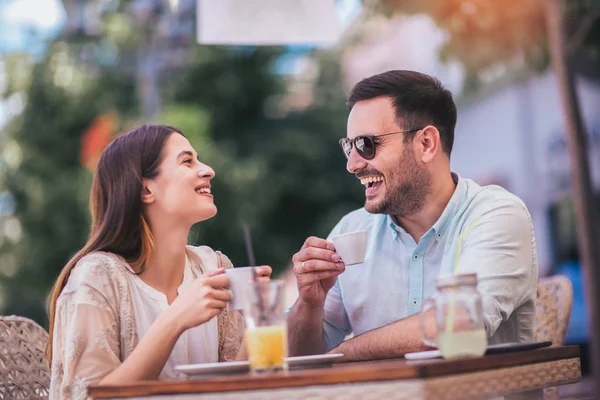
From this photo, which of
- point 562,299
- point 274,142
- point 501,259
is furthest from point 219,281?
point 274,142

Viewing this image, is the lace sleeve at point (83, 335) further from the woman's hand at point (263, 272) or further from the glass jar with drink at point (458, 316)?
the glass jar with drink at point (458, 316)

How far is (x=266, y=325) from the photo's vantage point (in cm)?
209

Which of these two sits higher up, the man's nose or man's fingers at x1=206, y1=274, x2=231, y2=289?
the man's nose

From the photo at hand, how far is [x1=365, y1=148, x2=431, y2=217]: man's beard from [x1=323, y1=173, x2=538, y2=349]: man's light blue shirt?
9 cm

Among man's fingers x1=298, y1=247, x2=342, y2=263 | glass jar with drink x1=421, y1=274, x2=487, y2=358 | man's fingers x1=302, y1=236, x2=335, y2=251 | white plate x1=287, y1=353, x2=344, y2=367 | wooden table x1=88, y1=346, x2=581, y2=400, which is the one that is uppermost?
man's fingers x1=302, y1=236, x2=335, y2=251

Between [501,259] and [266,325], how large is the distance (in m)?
1.05

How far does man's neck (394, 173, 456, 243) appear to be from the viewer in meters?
3.29

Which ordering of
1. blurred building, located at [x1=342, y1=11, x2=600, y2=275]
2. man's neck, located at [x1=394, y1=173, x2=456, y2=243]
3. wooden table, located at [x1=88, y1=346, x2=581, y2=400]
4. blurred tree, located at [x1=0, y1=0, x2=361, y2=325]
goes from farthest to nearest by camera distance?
blurred tree, located at [x1=0, y1=0, x2=361, y2=325] → blurred building, located at [x1=342, y1=11, x2=600, y2=275] → man's neck, located at [x1=394, y1=173, x2=456, y2=243] → wooden table, located at [x1=88, y1=346, x2=581, y2=400]

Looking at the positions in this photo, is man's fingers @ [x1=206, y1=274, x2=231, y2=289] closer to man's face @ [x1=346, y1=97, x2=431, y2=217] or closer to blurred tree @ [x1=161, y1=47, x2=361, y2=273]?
man's face @ [x1=346, y1=97, x2=431, y2=217]

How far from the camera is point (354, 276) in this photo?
11.0 ft

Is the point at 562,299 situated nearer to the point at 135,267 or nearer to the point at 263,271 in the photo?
the point at 263,271

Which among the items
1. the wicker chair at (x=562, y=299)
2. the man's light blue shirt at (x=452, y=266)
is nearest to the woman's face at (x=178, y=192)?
the man's light blue shirt at (x=452, y=266)

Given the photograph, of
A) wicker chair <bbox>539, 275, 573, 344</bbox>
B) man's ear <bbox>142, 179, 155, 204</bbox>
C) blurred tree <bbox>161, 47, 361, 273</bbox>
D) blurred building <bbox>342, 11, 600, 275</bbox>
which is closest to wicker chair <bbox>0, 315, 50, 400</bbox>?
man's ear <bbox>142, 179, 155, 204</bbox>

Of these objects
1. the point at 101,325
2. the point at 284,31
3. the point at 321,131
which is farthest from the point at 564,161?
the point at 101,325
